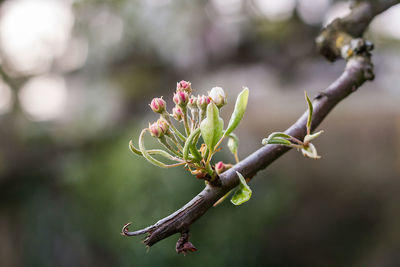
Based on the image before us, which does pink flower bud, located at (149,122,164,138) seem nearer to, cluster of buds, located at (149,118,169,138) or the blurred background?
cluster of buds, located at (149,118,169,138)

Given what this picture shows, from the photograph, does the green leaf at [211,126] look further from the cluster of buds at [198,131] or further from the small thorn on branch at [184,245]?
the small thorn on branch at [184,245]

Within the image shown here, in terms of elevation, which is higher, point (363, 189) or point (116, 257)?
point (116, 257)

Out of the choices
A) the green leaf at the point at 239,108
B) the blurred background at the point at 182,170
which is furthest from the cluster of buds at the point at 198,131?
the blurred background at the point at 182,170

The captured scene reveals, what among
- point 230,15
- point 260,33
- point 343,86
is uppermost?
point 230,15

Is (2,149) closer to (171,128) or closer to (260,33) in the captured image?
(260,33)

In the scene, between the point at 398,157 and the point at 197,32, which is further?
the point at 197,32

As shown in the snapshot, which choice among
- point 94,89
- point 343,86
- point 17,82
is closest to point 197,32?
point 94,89
